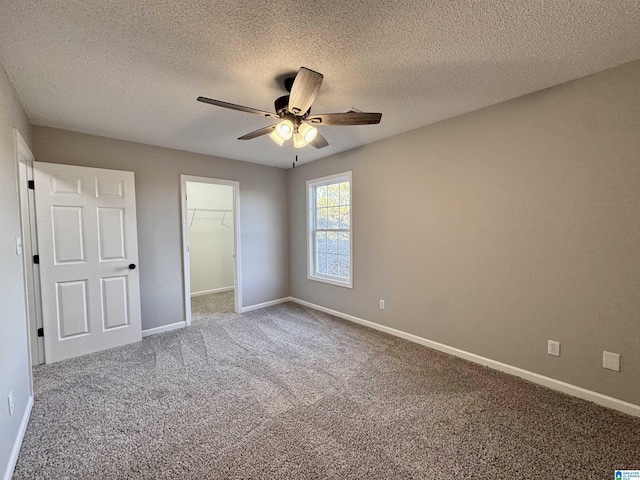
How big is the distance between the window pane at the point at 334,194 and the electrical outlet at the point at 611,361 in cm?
310

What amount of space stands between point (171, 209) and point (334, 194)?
2.26 meters

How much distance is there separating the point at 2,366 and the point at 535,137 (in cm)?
391

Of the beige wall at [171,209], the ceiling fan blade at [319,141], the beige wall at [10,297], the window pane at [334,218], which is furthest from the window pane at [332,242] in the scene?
the beige wall at [10,297]

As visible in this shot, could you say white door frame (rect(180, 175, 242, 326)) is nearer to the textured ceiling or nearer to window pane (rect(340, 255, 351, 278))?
the textured ceiling

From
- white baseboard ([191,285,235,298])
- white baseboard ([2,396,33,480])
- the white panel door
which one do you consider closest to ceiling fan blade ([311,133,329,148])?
the white panel door

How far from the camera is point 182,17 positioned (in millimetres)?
1438

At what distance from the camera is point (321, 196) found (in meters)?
4.43

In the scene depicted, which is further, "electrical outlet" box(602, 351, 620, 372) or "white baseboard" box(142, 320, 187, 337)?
"white baseboard" box(142, 320, 187, 337)

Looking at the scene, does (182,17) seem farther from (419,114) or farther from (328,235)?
(328,235)

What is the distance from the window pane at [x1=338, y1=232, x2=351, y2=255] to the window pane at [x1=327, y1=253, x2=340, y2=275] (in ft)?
0.51

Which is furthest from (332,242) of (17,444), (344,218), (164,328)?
(17,444)

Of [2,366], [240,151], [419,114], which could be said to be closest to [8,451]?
[2,366]

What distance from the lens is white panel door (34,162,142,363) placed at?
280cm

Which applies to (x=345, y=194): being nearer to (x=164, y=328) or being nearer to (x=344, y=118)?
(x=344, y=118)
